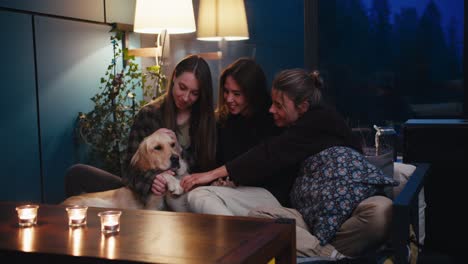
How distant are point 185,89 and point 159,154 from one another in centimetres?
33

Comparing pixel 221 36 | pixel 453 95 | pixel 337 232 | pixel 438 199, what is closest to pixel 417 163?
pixel 438 199

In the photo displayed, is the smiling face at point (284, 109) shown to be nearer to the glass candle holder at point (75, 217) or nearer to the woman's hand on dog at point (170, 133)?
the woman's hand on dog at point (170, 133)

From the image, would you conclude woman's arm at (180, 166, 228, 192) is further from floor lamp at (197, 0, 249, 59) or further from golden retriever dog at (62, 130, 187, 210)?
floor lamp at (197, 0, 249, 59)

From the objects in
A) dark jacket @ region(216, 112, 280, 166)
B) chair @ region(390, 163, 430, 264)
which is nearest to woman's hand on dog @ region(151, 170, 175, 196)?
dark jacket @ region(216, 112, 280, 166)

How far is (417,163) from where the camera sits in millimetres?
2816

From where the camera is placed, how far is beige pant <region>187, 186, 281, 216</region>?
7.99 feet

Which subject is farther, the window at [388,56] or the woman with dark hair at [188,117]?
the window at [388,56]


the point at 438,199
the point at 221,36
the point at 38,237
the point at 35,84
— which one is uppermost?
the point at 221,36

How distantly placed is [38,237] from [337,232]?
1103 mm

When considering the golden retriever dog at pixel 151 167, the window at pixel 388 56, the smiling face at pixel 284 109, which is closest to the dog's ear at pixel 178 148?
the golden retriever dog at pixel 151 167

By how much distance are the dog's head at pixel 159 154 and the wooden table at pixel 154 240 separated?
0.76m

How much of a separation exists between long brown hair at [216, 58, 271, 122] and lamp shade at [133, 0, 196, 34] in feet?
3.00

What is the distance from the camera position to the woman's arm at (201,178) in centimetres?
256

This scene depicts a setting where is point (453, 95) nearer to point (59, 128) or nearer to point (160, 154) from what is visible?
point (160, 154)
